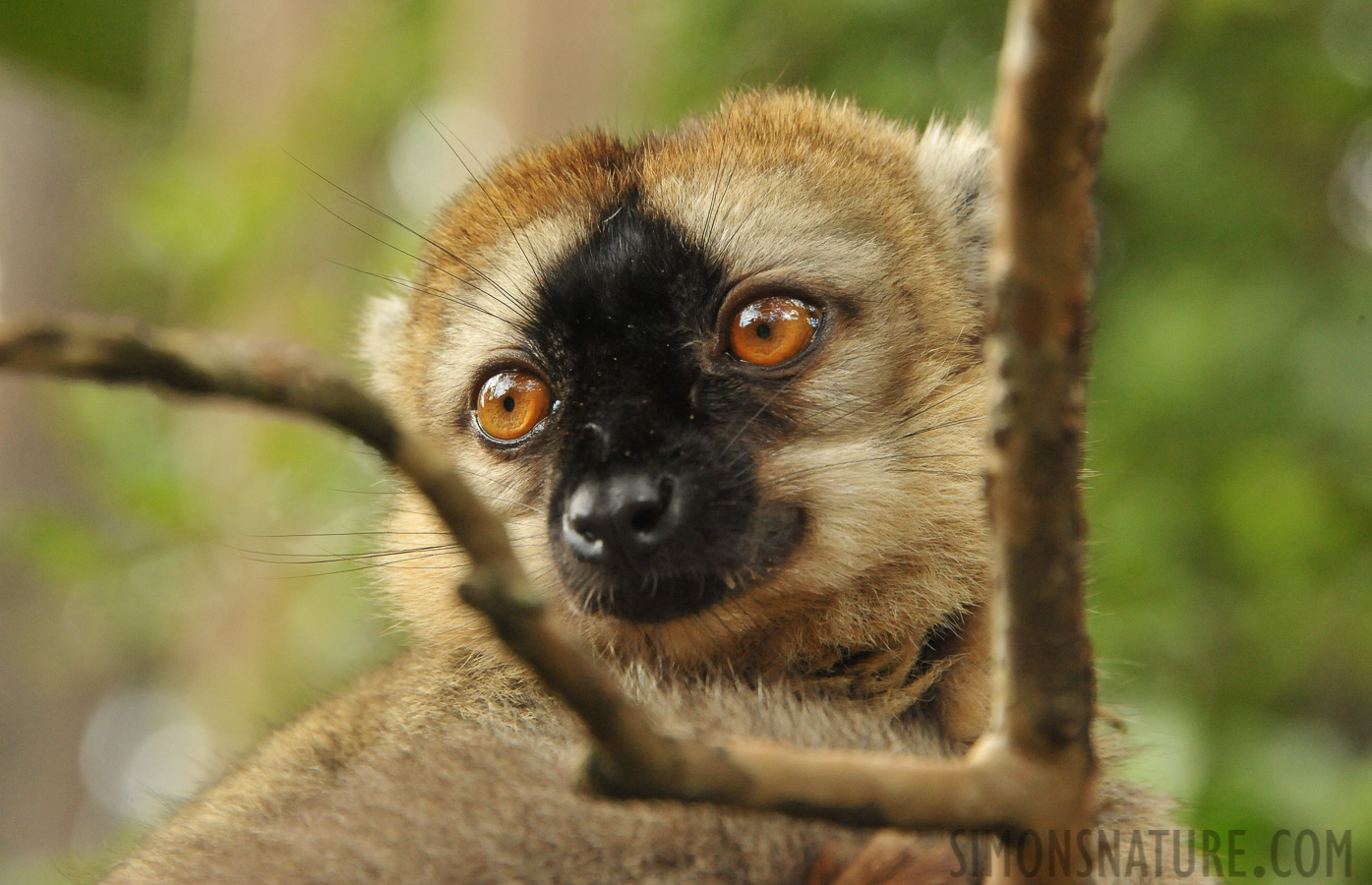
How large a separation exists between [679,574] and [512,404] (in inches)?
36.8

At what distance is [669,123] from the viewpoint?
5.61m

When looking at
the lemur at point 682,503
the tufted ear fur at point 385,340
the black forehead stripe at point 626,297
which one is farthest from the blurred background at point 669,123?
the black forehead stripe at point 626,297

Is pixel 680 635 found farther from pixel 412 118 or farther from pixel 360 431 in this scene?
pixel 412 118

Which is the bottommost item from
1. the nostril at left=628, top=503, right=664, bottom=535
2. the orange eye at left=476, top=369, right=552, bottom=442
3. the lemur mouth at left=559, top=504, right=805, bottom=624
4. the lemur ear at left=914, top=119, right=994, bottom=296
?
the lemur mouth at left=559, top=504, right=805, bottom=624

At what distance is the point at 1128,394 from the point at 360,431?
499cm

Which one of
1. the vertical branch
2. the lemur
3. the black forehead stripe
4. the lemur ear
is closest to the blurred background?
the lemur

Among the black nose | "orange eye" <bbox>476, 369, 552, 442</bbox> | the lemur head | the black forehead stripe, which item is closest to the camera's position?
the black nose

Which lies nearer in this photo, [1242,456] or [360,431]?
[360,431]

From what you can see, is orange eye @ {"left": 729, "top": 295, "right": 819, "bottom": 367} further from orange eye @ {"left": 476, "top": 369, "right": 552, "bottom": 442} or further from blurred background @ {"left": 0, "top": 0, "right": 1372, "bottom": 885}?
blurred background @ {"left": 0, "top": 0, "right": 1372, "bottom": 885}

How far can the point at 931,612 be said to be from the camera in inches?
115

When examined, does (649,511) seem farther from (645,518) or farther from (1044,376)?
(1044,376)

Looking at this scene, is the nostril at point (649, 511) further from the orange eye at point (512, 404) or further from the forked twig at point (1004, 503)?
the forked twig at point (1004, 503)

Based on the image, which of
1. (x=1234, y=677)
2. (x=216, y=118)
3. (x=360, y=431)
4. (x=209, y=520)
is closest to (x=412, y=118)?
(x=216, y=118)

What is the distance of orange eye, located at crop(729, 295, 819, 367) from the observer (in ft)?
10.3
